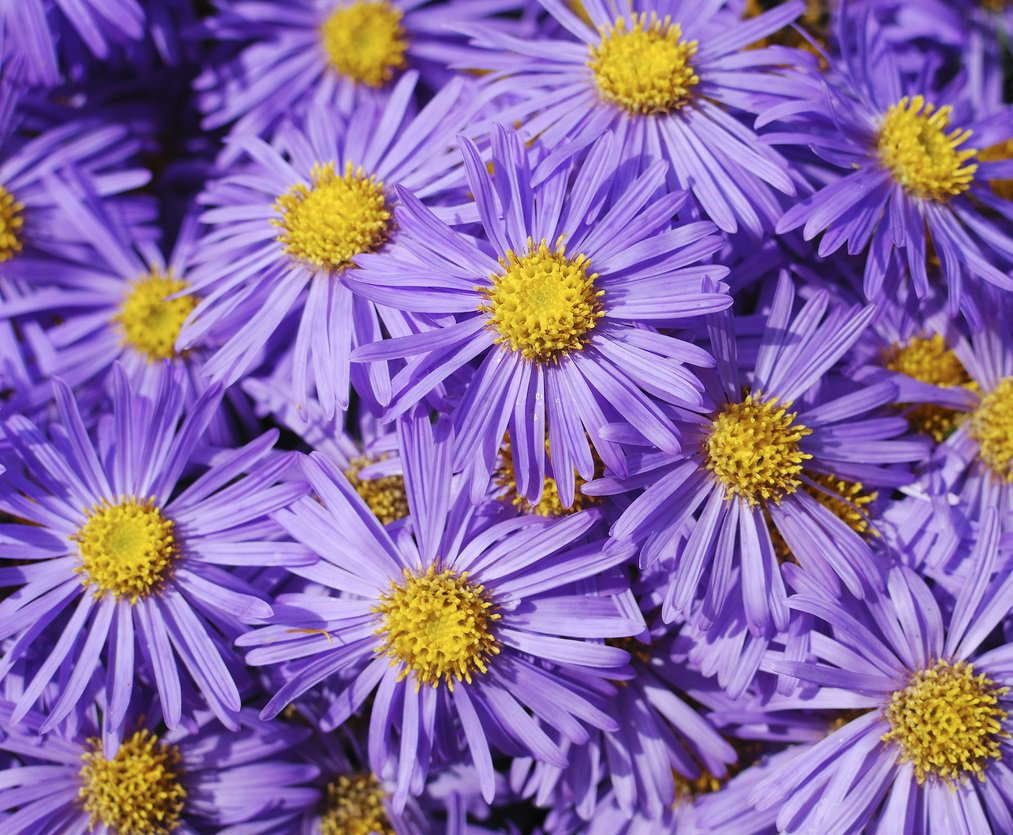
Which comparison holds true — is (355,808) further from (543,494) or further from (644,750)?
(543,494)

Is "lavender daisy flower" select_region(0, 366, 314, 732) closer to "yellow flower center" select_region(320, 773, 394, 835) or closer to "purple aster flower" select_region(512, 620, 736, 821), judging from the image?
"yellow flower center" select_region(320, 773, 394, 835)

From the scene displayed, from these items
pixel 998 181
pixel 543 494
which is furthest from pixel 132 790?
pixel 998 181

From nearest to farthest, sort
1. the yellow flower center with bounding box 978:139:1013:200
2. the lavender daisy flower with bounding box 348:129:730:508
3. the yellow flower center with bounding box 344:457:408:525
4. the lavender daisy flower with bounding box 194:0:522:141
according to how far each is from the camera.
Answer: the lavender daisy flower with bounding box 348:129:730:508 → the yellow flower center with bounding box 344:457:408:525 → the yellow flower center with bounding box 978:139:1013:200 → the lavender daisy flower with bounding box 194:0:522:141

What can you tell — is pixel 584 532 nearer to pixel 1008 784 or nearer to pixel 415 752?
pixel 415 752

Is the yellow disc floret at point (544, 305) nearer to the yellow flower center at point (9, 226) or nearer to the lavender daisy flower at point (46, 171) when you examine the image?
the lavender daisy flower at point (46, 171)

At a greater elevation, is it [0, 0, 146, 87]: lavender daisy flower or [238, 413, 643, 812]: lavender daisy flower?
[0, 0, 146, 87]: lavender daisy flower

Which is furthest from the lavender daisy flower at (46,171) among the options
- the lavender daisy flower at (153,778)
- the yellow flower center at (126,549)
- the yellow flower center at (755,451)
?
the yellow flower center at (755,451)

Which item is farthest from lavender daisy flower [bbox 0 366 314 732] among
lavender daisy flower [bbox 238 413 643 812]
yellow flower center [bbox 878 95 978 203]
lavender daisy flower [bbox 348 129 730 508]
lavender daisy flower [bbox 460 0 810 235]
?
yellow flower center [bbox 878 95 978 203]
